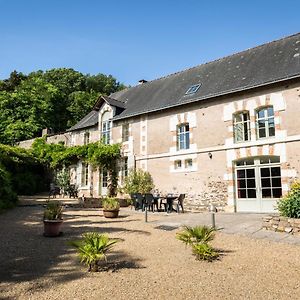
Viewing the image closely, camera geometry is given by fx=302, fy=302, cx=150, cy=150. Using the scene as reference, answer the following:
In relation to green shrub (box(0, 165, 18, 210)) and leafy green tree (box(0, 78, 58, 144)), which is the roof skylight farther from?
leafy green tree (box(0, 78, 58, 144))

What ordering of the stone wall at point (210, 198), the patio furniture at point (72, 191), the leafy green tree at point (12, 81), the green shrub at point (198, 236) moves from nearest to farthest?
the green shrub at point (198, 236) < the stone wall at point (210, 198) < the patio furniture at point (72, 191) < the leafy green tree at point (12, 81)

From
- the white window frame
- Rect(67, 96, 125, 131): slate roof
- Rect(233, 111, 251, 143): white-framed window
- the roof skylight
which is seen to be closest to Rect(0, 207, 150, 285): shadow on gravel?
Rect(233, 111, 251, 143): white-framed window

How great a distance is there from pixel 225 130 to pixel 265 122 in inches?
68.0

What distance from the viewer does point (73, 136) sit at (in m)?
21.8

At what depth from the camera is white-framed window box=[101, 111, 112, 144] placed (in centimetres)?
1894

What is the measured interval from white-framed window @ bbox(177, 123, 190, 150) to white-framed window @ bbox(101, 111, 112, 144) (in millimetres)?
5242

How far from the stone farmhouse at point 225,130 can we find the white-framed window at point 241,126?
0.14ft

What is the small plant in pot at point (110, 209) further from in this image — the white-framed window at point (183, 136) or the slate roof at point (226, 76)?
the slate roof at point (226, 76)

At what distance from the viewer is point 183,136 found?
15.4m

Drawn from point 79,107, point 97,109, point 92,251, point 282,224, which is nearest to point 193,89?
point 97,109

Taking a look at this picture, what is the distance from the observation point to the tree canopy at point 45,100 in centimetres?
2977

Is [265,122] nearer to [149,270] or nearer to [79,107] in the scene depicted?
[149,270]

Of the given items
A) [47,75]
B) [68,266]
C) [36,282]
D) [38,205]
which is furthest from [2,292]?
[47,75]

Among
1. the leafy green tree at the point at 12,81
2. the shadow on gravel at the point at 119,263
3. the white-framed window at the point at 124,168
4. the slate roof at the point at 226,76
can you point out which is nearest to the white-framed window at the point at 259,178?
the slate roof at the point at 226,76
